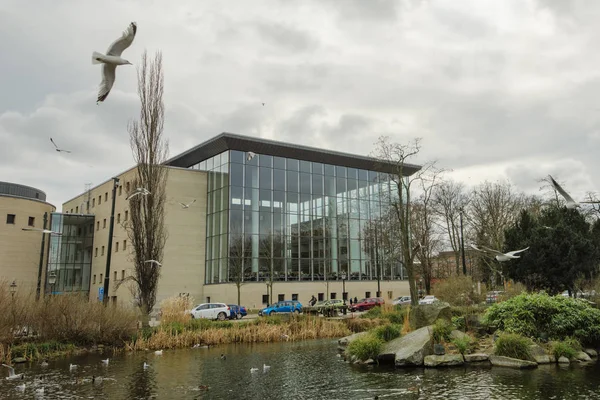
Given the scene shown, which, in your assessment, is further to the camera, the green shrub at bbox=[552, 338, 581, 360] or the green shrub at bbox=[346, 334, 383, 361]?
the green shrub at bbox=[346, 334, 383, 361]

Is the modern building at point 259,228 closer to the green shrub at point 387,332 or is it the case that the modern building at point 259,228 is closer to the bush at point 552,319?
the green shrub at point 387,332

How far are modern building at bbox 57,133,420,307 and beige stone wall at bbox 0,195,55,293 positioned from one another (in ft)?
13.2

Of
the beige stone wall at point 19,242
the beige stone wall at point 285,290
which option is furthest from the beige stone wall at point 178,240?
the beige stone wall at point 19,242

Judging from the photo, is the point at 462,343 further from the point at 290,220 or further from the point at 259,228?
the point at 290,220

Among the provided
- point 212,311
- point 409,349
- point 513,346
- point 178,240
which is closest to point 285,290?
point 178,240

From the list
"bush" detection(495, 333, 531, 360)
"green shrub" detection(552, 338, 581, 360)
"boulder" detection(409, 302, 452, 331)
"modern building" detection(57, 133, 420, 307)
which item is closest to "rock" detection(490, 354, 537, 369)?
"bush" detection(495, 333, 531, 360)

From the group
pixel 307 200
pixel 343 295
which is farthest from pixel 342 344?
pixel 307 200

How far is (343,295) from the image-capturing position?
47375mm

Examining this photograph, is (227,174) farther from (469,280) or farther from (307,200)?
(469,280)

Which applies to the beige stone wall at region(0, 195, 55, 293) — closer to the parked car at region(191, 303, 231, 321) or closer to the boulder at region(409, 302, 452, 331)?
the parked car at region(191, 303, 231, 321)

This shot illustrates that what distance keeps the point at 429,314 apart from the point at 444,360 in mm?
3860

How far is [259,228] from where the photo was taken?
155 ft

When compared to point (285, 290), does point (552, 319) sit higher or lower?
lower

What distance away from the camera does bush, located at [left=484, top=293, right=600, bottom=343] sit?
15883mm
